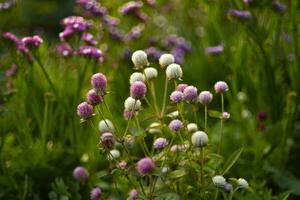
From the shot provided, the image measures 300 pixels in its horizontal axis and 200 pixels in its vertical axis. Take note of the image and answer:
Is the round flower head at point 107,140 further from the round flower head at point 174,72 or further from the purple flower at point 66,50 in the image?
the purple flower at point 66,50

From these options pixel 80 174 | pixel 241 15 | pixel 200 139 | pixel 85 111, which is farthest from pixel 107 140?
pixel 241 15

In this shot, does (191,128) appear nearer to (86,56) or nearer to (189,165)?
(189,165)

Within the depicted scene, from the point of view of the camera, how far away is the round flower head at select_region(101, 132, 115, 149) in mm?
1205

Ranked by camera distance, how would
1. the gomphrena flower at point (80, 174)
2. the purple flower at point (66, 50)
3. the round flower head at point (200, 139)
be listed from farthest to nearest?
the purple flower at point (66, 50), the gomphrena flower at point (80, 174), the round flower head at point (200, 139)

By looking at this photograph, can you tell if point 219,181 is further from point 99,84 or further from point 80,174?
point 80,174

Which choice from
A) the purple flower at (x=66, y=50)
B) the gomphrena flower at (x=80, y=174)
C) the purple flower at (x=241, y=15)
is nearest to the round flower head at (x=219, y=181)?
the gomphrena flower at (x=80, y=174)

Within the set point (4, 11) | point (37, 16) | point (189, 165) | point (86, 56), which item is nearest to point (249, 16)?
point (86, 56)

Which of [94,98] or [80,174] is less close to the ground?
[94,98]

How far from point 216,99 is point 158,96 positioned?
9.3 inches

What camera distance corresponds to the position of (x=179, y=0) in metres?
2.89

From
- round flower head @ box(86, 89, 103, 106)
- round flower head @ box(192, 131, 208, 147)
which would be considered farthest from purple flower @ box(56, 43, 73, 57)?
round flower head @ box(192, 131, 208, 147)

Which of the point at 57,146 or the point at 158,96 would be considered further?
the point at 158,96

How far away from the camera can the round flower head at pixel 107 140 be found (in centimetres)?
121

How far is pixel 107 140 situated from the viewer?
1208 mm
